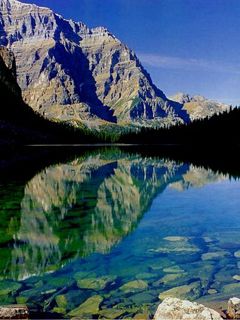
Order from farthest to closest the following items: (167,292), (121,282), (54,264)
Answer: (54,264) → (121,282) → (167,292)

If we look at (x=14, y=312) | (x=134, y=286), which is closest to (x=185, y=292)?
(x=134, y=286)

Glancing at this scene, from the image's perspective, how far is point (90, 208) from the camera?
1400 inches

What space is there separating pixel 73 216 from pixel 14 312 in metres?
19.7

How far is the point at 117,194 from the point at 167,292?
28807 millimetres

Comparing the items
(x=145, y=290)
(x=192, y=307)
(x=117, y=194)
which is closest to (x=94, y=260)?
(x=145, y=290)

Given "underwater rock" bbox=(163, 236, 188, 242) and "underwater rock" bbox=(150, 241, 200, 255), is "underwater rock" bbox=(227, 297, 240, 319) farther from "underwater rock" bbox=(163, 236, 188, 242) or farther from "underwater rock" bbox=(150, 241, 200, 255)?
"underwater rock" bbox=(163, 236, 188, 242)

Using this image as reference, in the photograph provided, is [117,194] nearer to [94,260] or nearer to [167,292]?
[94,260]

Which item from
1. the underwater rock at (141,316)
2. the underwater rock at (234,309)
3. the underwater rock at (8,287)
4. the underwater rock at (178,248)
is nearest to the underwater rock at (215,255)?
Answer: the underwater rock at (178,248)

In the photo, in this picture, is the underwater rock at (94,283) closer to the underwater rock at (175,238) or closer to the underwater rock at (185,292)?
the underwater rock at (185,292)

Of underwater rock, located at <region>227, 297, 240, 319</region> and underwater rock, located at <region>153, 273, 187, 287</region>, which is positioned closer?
underwater rock, located at <region>227, 297, 240, 319</region>

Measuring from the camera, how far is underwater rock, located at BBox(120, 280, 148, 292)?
16739 millimetres

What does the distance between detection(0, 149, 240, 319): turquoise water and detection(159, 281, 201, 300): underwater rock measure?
0.13ft

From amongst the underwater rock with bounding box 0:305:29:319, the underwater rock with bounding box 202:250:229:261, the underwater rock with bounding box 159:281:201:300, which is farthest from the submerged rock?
the underwater rock with bounding box 0:305:29:319

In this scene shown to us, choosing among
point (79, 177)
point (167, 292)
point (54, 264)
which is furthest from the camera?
point (79, 177)
